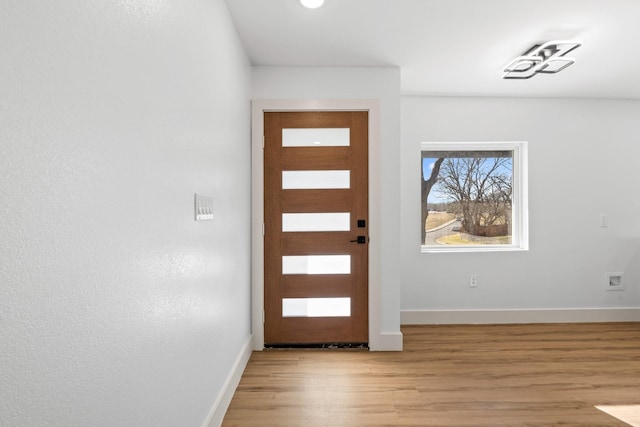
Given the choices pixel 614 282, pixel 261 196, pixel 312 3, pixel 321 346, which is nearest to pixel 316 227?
pixel 261 196

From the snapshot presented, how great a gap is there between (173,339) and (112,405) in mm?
430

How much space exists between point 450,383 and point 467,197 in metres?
2.13

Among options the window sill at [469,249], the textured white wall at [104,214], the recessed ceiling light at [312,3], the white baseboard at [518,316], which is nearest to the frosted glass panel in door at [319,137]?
the recessed ceiling light at [312,3]

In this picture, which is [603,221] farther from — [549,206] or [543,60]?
[543,60]

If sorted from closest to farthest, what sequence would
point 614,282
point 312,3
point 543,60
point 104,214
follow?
point 104,214 → point 312,3 → point 543,60 → point 614,282

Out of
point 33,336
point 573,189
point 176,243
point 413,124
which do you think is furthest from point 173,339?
point 573,189

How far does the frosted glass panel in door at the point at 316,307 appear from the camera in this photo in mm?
3227

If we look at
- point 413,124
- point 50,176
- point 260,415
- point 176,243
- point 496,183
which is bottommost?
point 260,415

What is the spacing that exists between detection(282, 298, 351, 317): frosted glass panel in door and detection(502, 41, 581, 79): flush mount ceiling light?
2342mm

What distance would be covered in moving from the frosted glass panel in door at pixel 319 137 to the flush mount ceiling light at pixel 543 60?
1.44 meters

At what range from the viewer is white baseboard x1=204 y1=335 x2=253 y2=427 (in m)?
1.93

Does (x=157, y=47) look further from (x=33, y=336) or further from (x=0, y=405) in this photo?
(x=0, y=405)

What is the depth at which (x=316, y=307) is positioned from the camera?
3.23 m

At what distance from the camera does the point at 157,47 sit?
4.18 feet
